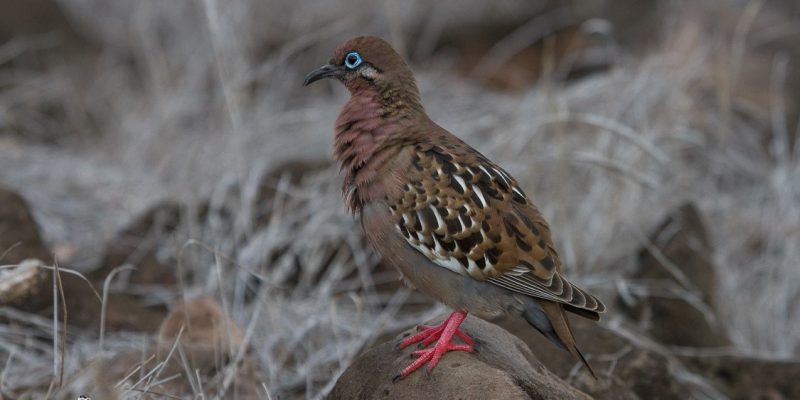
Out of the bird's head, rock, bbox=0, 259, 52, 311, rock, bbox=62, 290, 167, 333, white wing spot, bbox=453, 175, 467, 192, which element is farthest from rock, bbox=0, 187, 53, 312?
white wing spot, bbox=453, 175, 467, 192

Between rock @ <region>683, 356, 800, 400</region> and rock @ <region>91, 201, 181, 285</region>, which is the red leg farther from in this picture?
rock @ <region>91, 201, 181, 285</region>

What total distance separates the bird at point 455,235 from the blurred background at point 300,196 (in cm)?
68

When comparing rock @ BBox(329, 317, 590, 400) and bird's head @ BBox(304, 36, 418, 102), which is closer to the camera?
rock @ BBox(329, 317, 590, 400)

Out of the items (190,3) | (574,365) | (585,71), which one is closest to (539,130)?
(574,365)

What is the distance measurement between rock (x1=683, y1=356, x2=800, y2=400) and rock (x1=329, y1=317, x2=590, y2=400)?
145cm

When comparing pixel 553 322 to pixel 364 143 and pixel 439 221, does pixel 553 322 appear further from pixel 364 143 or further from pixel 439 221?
pixel 364 143

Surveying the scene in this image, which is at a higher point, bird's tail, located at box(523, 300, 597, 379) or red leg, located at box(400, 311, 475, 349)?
bird's tail, located at box(523, 300, 597, 379)

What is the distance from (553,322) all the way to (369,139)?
3.29 ft

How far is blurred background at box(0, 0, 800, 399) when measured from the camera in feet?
15.9

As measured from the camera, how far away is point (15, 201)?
5340 mm

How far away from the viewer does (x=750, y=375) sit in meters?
4.90

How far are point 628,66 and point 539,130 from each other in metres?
1.56

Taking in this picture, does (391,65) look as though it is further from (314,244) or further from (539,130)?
(539,130)

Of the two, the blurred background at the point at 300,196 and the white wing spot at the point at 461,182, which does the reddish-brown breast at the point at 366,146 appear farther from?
the blurred background at the point at 300,196
